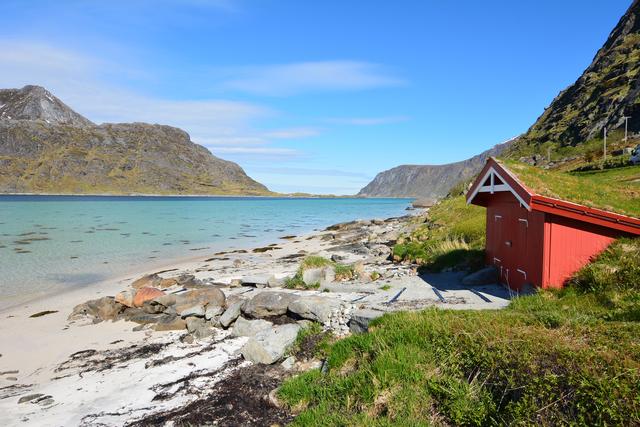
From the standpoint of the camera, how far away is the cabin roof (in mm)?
10883

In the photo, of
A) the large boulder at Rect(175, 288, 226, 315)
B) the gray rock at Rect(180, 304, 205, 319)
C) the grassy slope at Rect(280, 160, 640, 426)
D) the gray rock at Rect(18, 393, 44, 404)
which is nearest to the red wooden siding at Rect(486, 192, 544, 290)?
the grassy slope at Rect(280, 160, 640, 426)

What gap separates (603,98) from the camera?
8344 centimetres

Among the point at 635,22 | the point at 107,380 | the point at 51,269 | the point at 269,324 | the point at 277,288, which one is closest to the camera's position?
the point at 107,380

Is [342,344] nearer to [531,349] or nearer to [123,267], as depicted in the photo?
[531,349]

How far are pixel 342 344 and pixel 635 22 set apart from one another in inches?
5441

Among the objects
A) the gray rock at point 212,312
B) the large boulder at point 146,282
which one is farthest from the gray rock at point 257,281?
the large boulder at point 146,282

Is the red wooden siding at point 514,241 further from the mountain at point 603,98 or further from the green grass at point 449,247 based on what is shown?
the mountain at point 603,98

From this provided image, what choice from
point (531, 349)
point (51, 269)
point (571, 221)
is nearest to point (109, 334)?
point (531, 349)

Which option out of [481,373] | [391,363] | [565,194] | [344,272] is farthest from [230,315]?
[565,194]

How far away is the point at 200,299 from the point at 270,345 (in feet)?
16.6

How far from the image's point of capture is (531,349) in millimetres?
6273

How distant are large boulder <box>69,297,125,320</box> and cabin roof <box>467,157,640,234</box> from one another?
13506mm

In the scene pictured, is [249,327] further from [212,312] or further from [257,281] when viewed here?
[257,281]

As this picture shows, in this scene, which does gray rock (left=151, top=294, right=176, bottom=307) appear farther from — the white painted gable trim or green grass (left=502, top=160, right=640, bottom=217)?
green grass (left=502, top=160, right=640, bottom=217)
